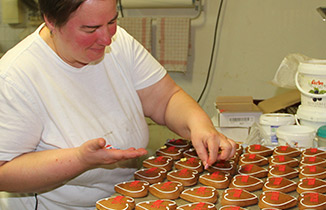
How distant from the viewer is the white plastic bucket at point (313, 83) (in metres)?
1.55

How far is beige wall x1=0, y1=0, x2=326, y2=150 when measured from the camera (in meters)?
2.88

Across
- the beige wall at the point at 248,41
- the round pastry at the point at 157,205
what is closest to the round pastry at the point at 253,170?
the round pastry at the point at 157,205

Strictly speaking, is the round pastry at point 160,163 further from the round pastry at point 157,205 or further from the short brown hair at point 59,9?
the short brown hair at point 59,9

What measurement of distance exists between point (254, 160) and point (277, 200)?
0.32 meters

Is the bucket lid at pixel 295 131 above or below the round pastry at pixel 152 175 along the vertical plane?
above

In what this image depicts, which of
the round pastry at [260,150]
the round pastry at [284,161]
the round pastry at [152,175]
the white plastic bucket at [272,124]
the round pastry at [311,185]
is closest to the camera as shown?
the round pastry at [311,185]

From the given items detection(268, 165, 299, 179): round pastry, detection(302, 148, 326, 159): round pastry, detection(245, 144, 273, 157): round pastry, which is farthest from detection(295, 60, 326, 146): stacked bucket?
detection(268, 165, 299, 179): round pastry

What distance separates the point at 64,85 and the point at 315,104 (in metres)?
1.06

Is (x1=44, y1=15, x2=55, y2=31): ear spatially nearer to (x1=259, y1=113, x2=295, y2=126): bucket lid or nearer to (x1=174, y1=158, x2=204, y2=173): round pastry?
(x1=174, y1=158, x2=204, y2=173): round pastry

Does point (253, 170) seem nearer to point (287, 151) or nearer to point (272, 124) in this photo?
point (287, 151)

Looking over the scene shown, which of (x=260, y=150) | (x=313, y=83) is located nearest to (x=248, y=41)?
(x=313, y=83)

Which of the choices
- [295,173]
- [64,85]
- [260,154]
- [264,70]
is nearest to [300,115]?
[260,154]

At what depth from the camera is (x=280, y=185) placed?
1.13 meters

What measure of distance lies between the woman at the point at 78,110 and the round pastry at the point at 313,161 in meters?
0.27
